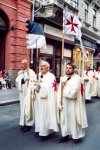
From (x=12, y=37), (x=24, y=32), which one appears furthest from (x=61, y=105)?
(x=24, y=32)

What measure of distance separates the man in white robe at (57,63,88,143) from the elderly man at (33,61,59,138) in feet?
0.60

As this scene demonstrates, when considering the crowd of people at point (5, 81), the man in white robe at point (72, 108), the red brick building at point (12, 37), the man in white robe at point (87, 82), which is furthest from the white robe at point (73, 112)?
the red brick building at point (12, 37)

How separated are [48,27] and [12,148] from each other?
48.8ft

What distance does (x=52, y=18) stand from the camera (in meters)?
18.8

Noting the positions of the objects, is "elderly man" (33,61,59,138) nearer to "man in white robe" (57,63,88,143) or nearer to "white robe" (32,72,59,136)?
"white robe" (32,72,59,136)

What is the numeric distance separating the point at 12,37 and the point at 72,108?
38.2 feet

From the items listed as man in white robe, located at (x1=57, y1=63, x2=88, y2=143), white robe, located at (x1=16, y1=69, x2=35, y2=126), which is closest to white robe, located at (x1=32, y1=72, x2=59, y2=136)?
man in white robe, located at (x1=57, y1=63, x2=88, y2=143)

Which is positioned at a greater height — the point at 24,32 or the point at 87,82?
the point at 24,32

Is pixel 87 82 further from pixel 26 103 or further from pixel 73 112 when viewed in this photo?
pixel 73 112

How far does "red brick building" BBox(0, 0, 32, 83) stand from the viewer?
15742mm

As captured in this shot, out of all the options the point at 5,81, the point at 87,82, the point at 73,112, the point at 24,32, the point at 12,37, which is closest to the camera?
the point at 73,112

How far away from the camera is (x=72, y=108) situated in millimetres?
5070

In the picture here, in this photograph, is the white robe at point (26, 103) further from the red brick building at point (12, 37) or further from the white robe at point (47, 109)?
the red brick building at point (12, 37)

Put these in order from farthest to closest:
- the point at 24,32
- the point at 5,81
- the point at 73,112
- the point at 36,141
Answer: the point at 24,32
the point at 5,81
the point at 36,141
the point at 73,112
